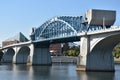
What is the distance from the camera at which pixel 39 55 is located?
490 feet

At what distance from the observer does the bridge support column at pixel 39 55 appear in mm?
149375

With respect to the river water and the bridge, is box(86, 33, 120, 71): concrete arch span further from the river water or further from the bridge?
the river water

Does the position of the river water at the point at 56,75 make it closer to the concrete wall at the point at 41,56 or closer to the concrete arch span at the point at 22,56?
the concrete wall at the point at 41,56

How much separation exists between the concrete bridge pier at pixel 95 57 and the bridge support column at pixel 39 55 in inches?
1949

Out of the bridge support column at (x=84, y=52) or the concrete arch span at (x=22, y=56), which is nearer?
the bridge support column at (x=84, y=52)

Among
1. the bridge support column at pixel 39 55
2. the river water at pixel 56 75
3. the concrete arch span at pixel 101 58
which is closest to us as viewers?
the river water at pixel 56 75

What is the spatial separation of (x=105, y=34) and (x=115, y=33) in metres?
4.89

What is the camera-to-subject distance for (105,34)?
300 ft

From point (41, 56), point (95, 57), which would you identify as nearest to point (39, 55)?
point (41, 56)

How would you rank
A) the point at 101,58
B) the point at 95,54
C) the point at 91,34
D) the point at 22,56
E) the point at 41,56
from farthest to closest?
the point at 22,56, the point at 41,56, the point at 101,58, the point at 95,54, the point at 91,34

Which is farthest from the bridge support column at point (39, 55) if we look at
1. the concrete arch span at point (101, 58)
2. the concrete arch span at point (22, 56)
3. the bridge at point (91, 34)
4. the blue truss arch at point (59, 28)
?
the concrete arch span at point (101, 58)

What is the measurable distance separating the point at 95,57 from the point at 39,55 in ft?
173

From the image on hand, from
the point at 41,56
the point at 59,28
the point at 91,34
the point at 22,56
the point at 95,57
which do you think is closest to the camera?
the point at 91,34

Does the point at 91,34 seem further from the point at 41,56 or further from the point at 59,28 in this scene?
the point at 41,56
